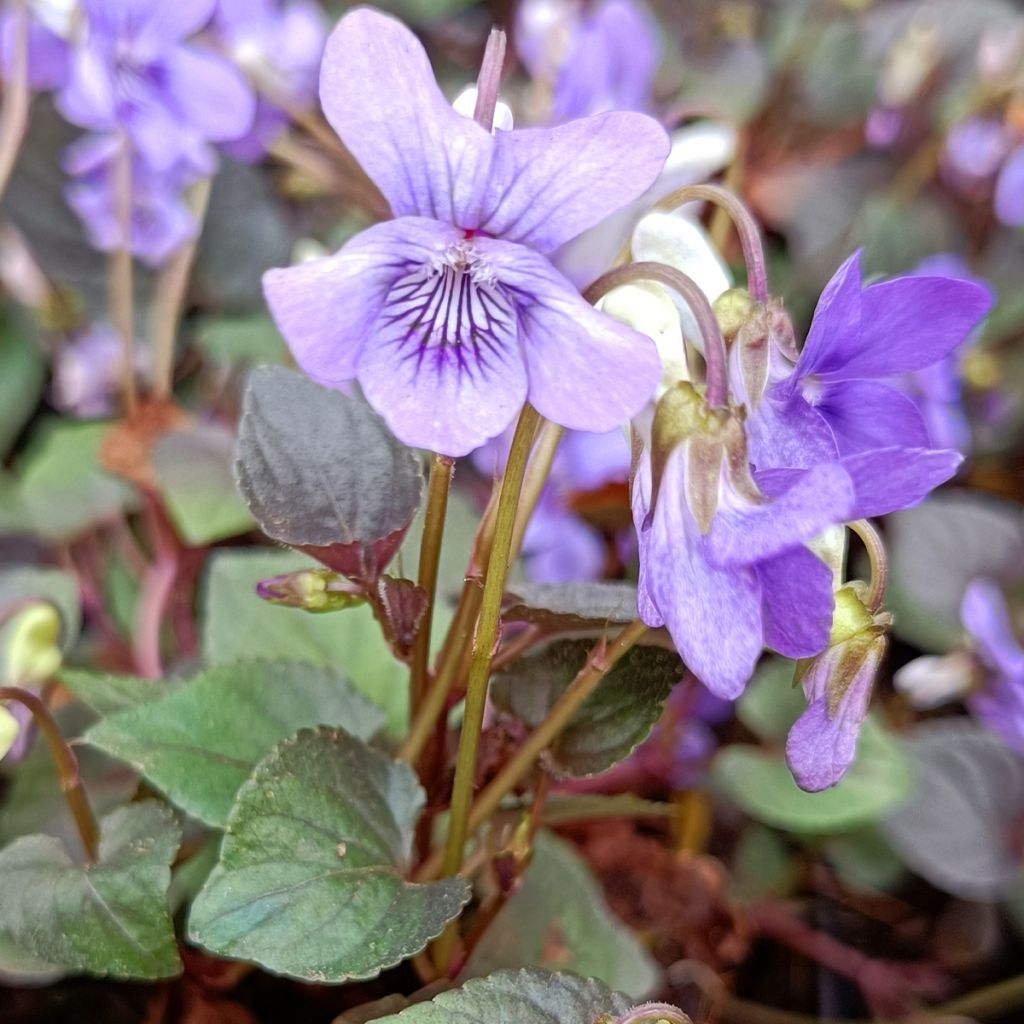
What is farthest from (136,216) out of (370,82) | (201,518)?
(370,82)

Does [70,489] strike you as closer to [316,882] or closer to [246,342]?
[246,342]

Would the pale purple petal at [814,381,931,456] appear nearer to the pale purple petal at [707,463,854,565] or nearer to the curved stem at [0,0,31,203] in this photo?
the pale purple petal at [707,463,854,565]

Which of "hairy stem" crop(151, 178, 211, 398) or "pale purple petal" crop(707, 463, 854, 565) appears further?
"hairy stem" crop(151, 178, 211, 398)

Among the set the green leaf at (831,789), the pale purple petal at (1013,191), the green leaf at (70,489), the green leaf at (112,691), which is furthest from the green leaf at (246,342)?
the pale purple petal at (1013,191)

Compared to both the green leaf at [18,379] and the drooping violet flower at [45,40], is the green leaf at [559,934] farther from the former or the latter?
the green leaf at [18,379]

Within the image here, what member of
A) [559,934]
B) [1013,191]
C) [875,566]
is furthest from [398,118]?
[1013,191]

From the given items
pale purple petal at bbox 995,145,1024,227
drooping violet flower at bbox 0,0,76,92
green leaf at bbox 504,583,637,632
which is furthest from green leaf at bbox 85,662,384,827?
pale purple petal at bbox 995,145,1024,227
